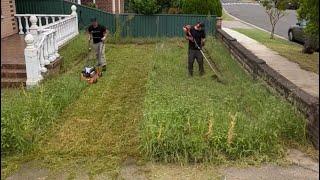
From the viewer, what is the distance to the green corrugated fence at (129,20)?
16578 millimetres

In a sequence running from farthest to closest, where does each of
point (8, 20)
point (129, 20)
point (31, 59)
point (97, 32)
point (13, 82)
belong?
point (129, 20) < point (8, 20) < point (97, 32) < point (13, 82) < point (31, 59)

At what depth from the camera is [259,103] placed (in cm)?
696

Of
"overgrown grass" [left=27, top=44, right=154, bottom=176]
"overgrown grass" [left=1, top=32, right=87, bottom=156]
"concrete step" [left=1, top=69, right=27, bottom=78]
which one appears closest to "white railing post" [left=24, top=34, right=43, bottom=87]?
"overgrown grass" [left=1, top=32, right=87, bottom=156]

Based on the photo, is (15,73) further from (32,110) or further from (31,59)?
(32,110)

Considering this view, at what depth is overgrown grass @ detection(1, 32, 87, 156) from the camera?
5.28 meters

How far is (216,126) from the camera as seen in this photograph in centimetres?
544

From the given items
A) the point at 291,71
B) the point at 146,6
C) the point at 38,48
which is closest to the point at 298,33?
the point at 146,6

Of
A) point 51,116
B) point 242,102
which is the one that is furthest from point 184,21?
point 51,116

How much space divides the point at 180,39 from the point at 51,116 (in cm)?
1059

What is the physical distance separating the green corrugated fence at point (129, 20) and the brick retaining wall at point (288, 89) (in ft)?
14.9

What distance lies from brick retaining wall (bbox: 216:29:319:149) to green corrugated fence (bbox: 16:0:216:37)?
454 centimetres

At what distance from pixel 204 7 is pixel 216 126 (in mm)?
12744

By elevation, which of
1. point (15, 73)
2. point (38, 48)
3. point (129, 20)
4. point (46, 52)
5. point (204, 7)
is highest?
point (204, 7)

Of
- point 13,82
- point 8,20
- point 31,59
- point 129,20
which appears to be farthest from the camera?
point 129,20
